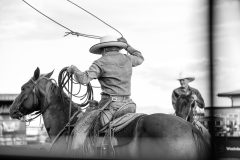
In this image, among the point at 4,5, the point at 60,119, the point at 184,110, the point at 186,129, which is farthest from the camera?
the point at 184,110

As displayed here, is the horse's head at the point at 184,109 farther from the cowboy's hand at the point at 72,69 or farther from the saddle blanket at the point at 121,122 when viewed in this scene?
the cowboy's hand at the point at 72,69

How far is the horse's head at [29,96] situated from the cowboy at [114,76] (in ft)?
2.40

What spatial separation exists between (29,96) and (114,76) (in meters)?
1.00

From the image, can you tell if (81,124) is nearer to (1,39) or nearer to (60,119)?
(60,119)

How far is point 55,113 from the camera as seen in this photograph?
383 centimetres

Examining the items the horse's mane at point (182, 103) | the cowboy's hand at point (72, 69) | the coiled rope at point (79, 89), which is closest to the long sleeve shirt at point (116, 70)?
the cowboy's hand at point (72, 69)

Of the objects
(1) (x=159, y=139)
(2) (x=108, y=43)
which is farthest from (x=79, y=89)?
(1) (x=159, y=139)

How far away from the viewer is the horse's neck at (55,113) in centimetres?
380

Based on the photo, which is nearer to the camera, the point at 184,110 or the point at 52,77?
the point at 52,77

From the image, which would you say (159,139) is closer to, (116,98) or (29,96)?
(116,98)

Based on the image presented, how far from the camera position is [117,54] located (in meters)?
3.37

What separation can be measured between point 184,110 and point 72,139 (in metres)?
1.64

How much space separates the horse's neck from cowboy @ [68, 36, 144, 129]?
57 cm

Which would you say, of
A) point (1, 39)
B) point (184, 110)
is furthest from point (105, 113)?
point (184, 110)
